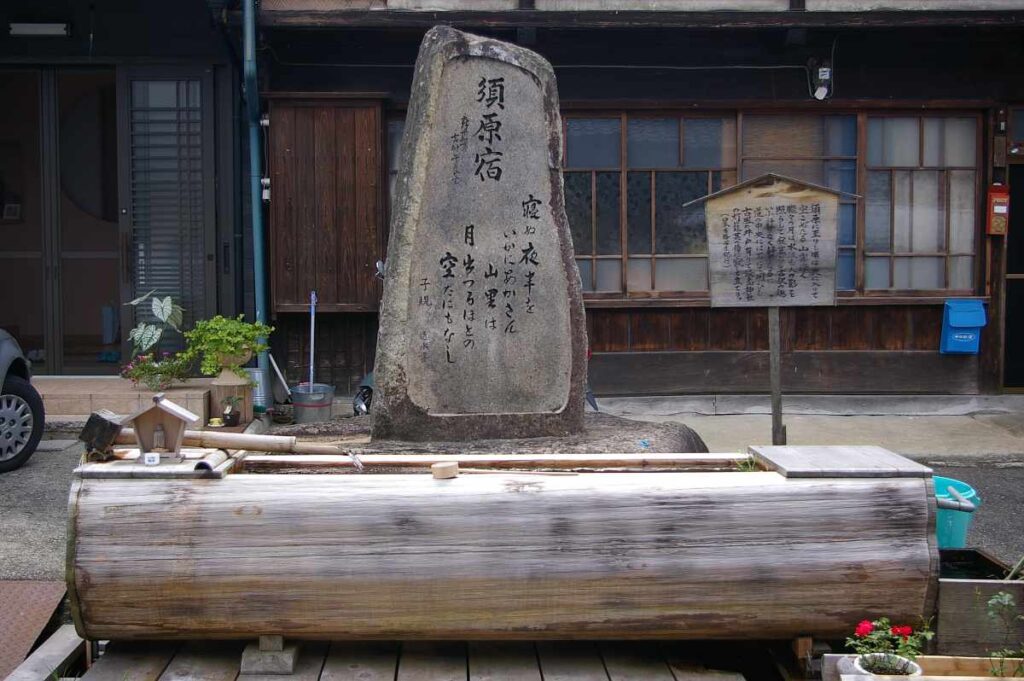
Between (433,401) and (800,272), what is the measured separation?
2351 millimetres

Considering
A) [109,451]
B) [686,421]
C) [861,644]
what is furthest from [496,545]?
[686,421]

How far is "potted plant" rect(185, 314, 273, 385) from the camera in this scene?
886 centimetres

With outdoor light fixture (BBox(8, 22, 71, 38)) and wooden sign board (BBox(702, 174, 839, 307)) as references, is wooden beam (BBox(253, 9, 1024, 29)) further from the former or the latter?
wooden sign board (BBox(702, 174, 839, 307))

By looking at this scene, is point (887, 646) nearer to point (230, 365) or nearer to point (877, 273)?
point (230, 365)

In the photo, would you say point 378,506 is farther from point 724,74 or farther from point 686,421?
point 724,74

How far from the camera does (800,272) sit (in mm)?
6152

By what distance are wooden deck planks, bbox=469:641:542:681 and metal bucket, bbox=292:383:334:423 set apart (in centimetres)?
573

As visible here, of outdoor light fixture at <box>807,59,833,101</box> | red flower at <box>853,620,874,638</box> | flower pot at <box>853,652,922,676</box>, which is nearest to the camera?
flower pot at <box>853,652,922,676</box>

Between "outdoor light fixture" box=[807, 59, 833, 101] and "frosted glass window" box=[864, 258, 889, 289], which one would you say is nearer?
"outdoor light fixture" box=[807, 59, 833, 101]

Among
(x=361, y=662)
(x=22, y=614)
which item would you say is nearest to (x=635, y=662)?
(x=361, y=662)

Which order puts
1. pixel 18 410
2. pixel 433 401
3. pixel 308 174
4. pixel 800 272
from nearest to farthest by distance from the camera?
pixel 433 401
pixel 800 272
pixel 18 410
pixel 308 174

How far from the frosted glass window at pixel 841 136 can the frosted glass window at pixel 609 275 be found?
2.37 meters

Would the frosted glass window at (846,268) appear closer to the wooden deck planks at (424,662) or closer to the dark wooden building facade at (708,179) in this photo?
the dark wooden building facade at (708,179)

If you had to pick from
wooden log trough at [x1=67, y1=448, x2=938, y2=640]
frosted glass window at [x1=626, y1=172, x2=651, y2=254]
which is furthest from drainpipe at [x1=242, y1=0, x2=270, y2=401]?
wooden log trough at [x1=67, y1=448, x2=938, y2=640]
